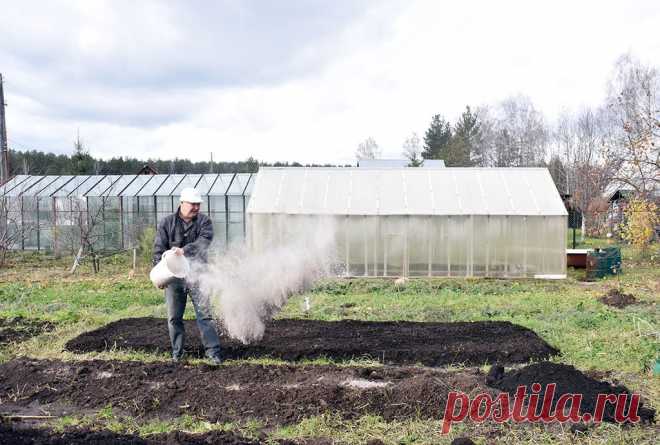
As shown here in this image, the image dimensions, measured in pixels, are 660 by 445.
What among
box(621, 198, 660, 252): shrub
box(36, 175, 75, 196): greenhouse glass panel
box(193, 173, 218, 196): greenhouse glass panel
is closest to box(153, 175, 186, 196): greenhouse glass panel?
box(193, 173, 218, 196): greenhouse glass panel

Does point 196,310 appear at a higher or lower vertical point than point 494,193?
lower

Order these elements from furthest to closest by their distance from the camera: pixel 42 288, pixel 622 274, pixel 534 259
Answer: pixel 622 274 < pixel 534 259 < pixel 42 288

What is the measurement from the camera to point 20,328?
9.21 metres

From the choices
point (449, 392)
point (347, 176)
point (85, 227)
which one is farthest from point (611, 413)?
point (85, 227)

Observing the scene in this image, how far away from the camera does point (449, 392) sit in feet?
17.9

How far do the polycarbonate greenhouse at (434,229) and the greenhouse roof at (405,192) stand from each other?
0.03m

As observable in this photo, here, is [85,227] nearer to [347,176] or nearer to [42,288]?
[42,288]

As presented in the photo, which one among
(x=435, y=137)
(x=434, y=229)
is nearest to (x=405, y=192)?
(x=434, y=229)

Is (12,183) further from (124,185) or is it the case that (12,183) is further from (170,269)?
(170,269)

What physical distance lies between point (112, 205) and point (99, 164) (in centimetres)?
2516

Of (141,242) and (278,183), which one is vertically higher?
(278,183)

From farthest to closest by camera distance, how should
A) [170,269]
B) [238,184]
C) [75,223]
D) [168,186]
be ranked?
1. [168,186]
2. [238,184]
3. [75,223]
4. [170,269]

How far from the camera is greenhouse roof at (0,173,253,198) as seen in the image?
2338 cm

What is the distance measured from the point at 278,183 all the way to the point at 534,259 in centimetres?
845
